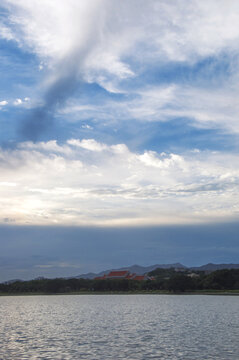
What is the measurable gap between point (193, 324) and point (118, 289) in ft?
473

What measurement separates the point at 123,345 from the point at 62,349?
254 inches

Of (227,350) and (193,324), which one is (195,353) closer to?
(227,350)

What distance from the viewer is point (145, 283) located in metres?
198

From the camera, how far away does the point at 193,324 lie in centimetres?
5969

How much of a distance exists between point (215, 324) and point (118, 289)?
14519 cm

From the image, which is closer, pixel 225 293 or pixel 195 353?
pixel 195 353

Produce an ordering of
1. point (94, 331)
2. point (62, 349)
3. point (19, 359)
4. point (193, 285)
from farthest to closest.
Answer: point (193, 285) < point (94, 331) < point (62, 349) < point (19, 359)

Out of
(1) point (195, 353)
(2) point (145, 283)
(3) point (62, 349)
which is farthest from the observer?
(2) point (145, 283)

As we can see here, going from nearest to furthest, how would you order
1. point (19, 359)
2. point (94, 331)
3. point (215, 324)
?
point (19, 359), point (94, 331), point (215, 324)

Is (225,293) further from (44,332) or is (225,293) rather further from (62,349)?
(62,349)

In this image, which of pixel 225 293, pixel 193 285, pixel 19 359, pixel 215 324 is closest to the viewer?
pixel 19 359

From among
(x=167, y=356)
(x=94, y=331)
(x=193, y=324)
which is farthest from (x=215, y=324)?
(x=167, y=356)

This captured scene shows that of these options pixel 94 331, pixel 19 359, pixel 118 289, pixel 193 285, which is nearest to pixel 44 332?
pixel 94 331

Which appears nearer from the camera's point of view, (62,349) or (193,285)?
(62,349)
